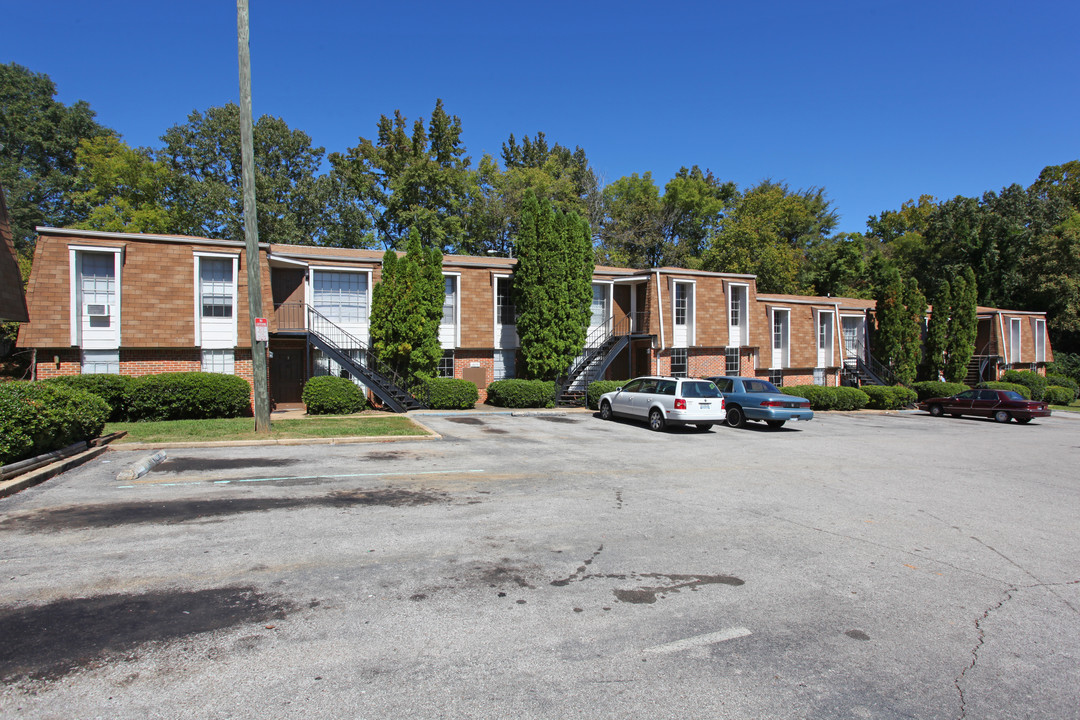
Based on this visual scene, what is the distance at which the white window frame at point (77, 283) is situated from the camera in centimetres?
1916

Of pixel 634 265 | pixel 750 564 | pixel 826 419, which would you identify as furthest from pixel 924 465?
pixel 634 265

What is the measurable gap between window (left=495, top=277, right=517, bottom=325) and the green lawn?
1039 cm

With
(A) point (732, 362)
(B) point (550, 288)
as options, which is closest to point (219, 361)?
(B) point (550, 288)

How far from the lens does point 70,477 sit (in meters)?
9.27

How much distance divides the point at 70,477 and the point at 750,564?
31.9 feet

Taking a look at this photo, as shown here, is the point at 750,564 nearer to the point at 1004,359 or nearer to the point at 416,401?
the point at 416,401

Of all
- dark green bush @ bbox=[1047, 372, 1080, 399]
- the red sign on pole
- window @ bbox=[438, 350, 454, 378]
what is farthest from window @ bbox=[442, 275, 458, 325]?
dark green bush @ bbox=[1047, 372, 1080, 399]

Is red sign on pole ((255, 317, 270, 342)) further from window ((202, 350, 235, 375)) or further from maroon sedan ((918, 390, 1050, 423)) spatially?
maroon sedan ((918, 390, 1050, 423))

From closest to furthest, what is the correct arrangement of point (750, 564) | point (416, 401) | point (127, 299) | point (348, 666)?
point (348, 666) → point (750, 564) → point (127, 299) → point (416, 401)

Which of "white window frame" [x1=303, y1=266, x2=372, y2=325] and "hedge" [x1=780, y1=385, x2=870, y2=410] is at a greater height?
"white window frame" [x1=303, y1=266, x2=372, y2=325]

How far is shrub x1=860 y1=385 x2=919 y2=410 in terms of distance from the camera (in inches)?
1217

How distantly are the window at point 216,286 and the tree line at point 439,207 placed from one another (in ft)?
62.5

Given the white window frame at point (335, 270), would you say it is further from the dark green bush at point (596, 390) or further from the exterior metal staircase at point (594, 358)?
the dark green bush at point (596, 390)

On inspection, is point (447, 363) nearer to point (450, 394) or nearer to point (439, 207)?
point (450, 394)
